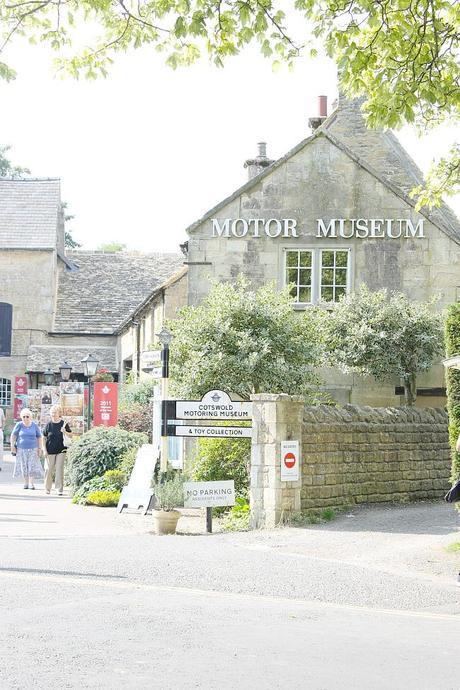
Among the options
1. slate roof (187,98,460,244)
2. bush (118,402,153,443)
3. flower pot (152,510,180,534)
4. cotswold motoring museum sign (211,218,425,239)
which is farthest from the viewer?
slate roof (187,98,460,244)

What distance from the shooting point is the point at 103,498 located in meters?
19.8

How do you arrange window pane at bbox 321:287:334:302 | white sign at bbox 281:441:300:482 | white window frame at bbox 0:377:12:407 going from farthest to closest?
white window frame at bbox 0:377:12:407 < window pane at bbox 321:287:334:302 < white sign at bbox 281:441:300:482

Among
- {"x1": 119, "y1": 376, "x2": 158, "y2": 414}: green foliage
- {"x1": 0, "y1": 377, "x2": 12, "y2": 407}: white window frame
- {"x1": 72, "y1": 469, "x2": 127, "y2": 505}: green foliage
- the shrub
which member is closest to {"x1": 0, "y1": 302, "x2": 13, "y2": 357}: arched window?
{"x1": 0, "y1": 377, "x2": 12, "y2": 407}: white window frame

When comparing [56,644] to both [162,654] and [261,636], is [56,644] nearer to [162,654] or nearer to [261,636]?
[162,654]

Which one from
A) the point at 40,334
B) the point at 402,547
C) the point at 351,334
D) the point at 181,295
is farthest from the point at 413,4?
the point at 40,334

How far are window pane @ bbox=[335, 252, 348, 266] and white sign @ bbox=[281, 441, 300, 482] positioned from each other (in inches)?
427

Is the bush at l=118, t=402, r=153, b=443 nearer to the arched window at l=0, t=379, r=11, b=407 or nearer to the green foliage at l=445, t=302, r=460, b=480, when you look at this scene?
the green foliage at l=445, t=302, r=460, b=480

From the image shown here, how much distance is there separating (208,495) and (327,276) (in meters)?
11.3

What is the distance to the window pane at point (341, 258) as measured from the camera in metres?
26.4

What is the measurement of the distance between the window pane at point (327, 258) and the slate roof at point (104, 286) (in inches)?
907

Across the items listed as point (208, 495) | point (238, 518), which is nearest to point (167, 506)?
point (208, 495)

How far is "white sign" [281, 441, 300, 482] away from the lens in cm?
1595

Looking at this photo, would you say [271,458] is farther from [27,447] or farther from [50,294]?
[50,294]

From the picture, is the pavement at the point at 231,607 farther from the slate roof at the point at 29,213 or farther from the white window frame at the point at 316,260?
the slate roof at the point at 29,213
